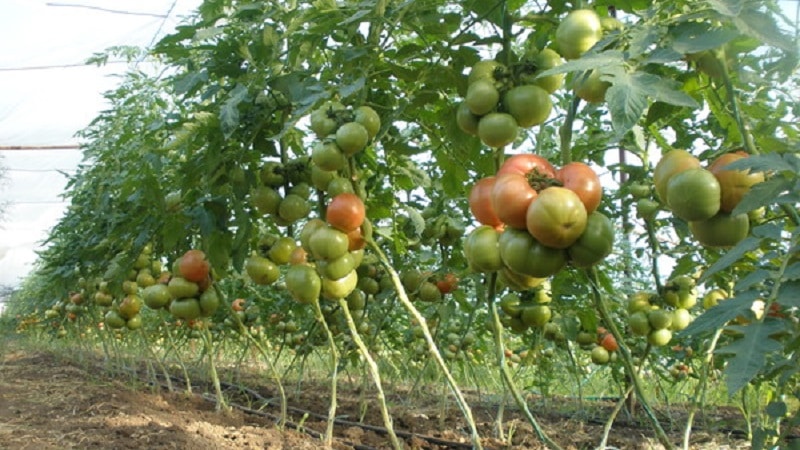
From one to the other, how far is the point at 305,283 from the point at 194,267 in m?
0.72

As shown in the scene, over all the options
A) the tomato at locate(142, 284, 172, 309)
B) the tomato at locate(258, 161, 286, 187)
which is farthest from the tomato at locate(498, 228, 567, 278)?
the tomato at locate(142, 284, 172, 309)

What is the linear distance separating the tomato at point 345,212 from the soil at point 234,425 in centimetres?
91

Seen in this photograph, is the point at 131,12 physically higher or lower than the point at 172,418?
higher

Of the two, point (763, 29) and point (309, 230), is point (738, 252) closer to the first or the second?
point (763, 29)

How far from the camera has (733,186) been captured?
1028mm

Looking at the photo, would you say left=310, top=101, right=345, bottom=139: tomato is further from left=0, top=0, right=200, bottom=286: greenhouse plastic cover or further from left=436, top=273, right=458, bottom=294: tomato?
left=0, top=0, right=200, bottom=286: greenhouse plastic cover

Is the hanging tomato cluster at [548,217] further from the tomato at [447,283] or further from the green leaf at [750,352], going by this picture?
the tomato at [447,283]

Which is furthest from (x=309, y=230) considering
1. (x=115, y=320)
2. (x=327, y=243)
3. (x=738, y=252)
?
(x=115, y=320)

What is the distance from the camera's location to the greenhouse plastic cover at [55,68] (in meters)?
8.83

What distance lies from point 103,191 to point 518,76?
283 centimetres

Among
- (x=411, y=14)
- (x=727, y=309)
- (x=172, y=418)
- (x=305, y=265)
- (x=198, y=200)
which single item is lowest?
(x=172, y=418)

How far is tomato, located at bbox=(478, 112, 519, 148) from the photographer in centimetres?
130

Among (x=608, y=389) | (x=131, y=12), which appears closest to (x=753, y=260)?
(x=608, y=389)

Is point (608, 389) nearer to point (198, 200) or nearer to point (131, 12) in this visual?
point (198, 200)
